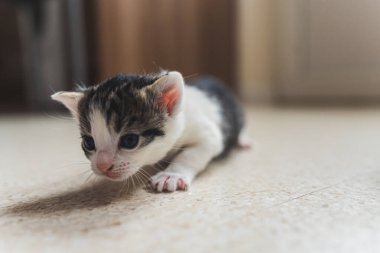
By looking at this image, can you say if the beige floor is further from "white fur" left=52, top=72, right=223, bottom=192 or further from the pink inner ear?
the pink inner ear

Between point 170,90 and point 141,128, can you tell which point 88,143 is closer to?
point 141,128

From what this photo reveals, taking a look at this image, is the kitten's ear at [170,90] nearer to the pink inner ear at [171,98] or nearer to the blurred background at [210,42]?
the pink inner ear at [171,98]

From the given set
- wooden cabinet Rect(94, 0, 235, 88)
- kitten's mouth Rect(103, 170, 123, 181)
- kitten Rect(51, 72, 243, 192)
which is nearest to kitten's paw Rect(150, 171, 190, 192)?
kitten Rect(51, 72, 243, 192)

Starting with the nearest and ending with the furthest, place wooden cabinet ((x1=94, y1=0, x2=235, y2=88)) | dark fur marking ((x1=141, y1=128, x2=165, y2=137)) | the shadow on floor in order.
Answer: the shadow on floor, dark fur marking ((x1=141, y1=128, x2=165, y2=137)), wooden cabinet ((x1=94, y1=0, x2=235, y2=88))

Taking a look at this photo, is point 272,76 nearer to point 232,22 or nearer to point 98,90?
point 232,22

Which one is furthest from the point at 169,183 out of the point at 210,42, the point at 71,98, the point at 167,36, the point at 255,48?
the point at 255,48

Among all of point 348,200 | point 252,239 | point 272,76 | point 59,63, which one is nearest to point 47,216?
point 252,239
